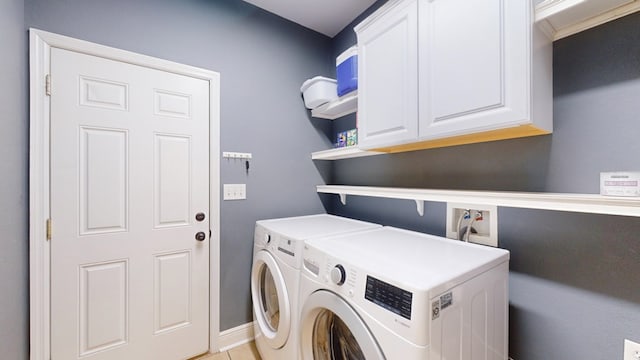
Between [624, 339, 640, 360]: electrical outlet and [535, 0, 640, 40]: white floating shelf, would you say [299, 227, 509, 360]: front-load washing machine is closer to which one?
[624, 339, 640, 360]: electrical outlet

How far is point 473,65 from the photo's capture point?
1.00 meters

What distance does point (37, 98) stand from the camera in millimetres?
1286

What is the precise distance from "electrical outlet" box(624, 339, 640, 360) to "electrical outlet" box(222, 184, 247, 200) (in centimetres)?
201

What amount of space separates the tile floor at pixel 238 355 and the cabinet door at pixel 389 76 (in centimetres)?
165

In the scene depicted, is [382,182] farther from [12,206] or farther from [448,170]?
[12,206]

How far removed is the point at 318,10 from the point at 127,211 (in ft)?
6.51

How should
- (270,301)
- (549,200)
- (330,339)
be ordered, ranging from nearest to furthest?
(549,200)
(330,339)
(270,301)

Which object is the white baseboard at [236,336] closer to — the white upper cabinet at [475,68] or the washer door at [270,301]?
the washer door at [270,301]

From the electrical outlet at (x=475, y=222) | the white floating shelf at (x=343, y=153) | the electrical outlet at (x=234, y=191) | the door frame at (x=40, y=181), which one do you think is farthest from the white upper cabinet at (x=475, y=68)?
the door frame at (x=40, y=181)

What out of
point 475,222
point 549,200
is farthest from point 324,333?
point 549,200

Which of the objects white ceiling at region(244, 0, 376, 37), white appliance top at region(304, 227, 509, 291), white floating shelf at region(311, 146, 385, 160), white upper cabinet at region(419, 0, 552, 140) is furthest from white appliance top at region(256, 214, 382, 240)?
white ceiling at region(244, 0, 376, 37)

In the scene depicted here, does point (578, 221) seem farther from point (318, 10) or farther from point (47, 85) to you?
point (47, 85)

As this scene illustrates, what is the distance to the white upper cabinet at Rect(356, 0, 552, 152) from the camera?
2.92 feet

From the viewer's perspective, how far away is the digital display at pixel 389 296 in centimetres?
73
